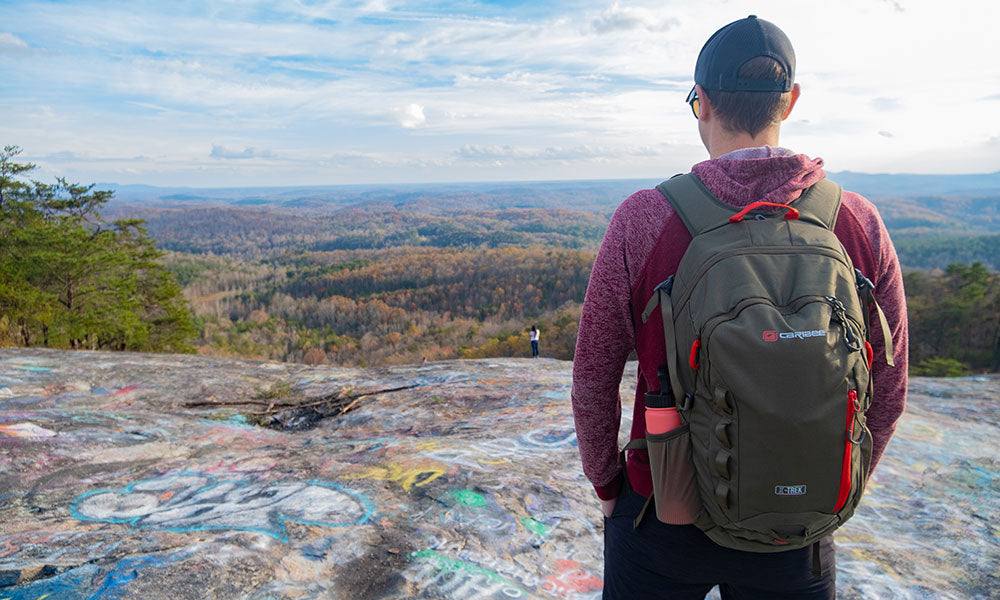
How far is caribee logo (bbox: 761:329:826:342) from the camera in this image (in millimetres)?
1234

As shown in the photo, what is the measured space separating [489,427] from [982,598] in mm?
4797

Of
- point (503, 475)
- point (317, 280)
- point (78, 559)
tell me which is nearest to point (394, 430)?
point (503, 475)

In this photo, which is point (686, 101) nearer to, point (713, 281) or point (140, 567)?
point (713, 281)

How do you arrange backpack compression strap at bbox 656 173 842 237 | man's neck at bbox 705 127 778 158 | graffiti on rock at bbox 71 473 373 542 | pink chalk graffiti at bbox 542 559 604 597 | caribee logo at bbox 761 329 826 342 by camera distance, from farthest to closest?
graffiti on rock at bbox 71 473 373 542
pink chalk graffiti at bbox 542 559 604 597
man's neck at bbox 705 127 778 158
backpack compression strap at bbox 656 173 842 237
caribee logo at bbox 761 329 826 342

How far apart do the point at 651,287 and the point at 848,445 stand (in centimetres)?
64

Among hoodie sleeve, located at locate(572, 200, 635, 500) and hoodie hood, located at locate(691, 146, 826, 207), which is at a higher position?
hoodie hood, located at locate(691, 146, 826, 207)

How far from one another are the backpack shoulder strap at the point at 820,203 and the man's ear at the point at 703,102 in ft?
1.25

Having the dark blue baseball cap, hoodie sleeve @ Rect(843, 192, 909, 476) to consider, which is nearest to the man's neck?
the dark blue baseball cap

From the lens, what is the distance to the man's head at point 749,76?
1508 millimetres

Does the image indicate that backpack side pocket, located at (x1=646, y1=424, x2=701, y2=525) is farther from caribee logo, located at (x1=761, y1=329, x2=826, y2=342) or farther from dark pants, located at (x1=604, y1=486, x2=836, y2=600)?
caribee logo, located at (x1=761, y1=329, x2=826, y2=342)

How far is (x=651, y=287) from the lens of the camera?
155 cm

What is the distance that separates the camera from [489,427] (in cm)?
686

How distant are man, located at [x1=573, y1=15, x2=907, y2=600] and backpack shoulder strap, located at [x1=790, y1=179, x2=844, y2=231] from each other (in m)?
0.02

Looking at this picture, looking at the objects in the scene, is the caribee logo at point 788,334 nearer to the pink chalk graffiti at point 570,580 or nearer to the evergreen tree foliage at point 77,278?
the pink chalk graffiti at point 570,580
